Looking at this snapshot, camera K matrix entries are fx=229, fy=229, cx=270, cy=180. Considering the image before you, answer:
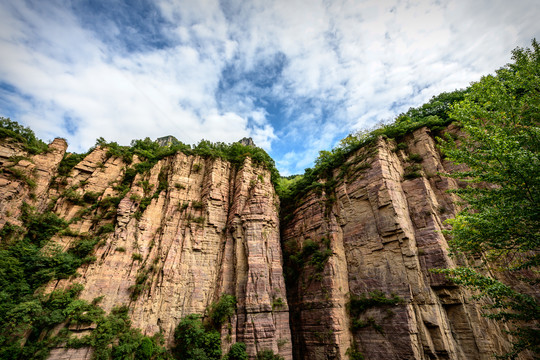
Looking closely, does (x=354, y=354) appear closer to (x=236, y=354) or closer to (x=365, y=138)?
(x=236, y=354)

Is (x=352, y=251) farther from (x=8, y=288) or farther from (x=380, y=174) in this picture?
(x=8, y=288)

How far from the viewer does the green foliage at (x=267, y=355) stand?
18172 mm

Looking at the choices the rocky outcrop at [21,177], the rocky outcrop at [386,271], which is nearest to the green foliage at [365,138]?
the rocky outcrop at [386,271]

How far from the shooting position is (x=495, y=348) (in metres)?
15.2

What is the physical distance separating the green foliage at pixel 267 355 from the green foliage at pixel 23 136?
27313mm

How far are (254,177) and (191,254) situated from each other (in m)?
11.1

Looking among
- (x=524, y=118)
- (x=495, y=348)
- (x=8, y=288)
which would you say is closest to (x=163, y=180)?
(x=8, y=288)

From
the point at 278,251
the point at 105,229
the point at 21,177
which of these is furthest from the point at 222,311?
the point at 21,177

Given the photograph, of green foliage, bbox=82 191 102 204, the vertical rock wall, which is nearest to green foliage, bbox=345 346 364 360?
the vertical rock wall

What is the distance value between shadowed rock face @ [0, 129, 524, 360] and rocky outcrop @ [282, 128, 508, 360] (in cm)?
10

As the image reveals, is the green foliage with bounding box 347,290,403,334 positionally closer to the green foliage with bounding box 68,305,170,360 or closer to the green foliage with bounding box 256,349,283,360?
the green foliage with bounding box 256,349,283,360

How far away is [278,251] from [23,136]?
27.3 meters

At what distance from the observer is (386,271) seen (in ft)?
64.1

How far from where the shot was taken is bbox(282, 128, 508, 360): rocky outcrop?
54.2ft
